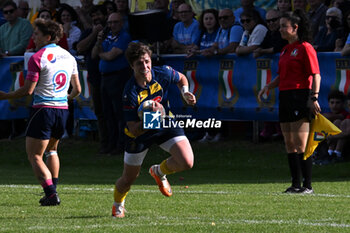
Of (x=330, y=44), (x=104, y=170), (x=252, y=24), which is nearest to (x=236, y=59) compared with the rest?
(x=252, y=24)

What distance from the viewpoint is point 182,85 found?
27.9ft

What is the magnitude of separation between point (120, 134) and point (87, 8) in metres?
3.47

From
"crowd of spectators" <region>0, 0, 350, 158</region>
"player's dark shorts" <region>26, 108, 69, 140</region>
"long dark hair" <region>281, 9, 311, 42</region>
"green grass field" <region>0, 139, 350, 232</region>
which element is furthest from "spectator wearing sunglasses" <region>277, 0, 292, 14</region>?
"player's dark shorts" <region>26, 108, 69, 140</region>

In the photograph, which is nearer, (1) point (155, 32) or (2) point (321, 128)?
(2) point (321, 128)

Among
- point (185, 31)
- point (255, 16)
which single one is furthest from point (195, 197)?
point (185, 31)

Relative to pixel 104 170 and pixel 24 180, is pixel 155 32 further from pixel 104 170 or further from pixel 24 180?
pixel 24 180

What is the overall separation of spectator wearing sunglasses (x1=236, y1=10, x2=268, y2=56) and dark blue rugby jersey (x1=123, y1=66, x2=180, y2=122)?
658cm

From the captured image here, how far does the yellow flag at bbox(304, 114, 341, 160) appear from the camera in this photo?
1080cm

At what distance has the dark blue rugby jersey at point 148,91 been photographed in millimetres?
8203

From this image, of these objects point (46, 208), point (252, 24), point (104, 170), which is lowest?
point (104, 170)

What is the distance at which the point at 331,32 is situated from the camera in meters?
14.3

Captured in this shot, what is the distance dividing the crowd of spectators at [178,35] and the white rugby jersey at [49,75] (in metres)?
5.73

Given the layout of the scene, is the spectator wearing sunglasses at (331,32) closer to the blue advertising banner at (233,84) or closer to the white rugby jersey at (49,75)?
the blue advertising banner at (233,84)

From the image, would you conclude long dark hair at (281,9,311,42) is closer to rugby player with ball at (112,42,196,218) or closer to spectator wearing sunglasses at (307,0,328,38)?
rugby player with ball at (112,42,196,218)
